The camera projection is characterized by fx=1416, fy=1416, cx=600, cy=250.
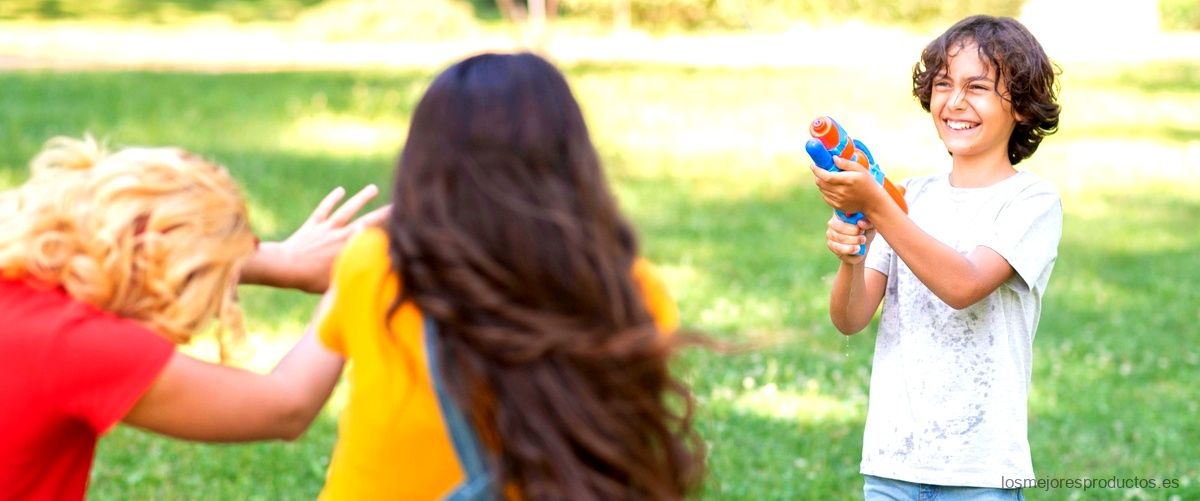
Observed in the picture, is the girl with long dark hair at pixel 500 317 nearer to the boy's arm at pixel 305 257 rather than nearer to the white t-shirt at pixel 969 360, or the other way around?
the boy's arm at pixel 305 257

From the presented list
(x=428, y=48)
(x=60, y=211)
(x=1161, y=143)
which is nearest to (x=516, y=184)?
(x=60, y=211)

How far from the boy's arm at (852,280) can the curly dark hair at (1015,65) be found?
45cm

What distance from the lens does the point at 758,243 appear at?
9.49 metres

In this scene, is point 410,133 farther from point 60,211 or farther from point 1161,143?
point 1161,143

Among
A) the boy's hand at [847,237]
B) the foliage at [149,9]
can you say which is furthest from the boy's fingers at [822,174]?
the foliage at [149,9]

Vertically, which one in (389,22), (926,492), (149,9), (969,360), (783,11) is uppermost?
(969,360)

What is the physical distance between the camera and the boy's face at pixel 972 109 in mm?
3162

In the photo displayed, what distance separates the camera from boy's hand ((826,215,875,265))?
2.95m

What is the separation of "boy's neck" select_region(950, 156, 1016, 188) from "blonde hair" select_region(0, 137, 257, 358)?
173cm

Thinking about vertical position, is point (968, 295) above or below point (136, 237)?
below

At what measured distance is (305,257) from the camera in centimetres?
252

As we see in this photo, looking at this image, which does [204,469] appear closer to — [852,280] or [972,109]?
[852,280]

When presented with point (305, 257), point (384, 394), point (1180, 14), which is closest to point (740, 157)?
point (305, 257)

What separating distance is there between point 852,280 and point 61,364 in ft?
5.72
